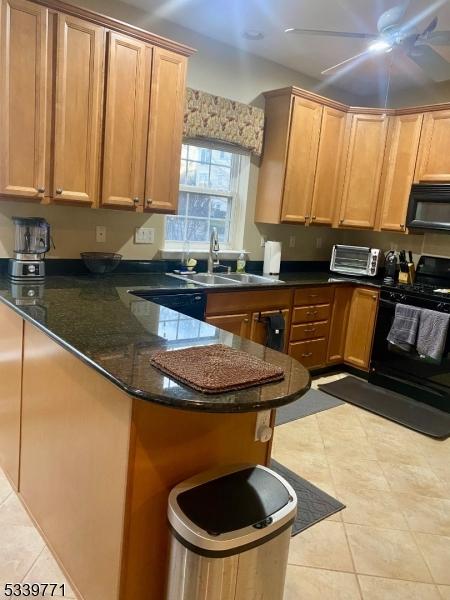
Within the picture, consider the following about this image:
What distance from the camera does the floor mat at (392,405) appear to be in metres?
3.22

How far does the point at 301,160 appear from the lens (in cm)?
388

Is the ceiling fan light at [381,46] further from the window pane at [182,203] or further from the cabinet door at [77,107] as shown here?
the window pane at [182,203]

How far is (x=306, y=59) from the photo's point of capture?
3785mm

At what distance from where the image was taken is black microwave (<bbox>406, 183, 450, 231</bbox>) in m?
3.70

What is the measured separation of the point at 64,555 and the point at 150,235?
227 centimetres

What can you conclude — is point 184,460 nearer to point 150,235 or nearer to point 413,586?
point 413,586

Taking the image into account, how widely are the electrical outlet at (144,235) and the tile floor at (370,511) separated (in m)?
1.68

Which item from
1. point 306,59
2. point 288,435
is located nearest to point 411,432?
point 288,435

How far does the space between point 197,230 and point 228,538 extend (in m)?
2.92

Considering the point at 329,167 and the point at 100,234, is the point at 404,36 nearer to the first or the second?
the point at 329,167

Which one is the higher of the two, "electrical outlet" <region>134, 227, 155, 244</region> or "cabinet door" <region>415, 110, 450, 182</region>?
"cabinet door" <region>415, 110, 450, 182</region>

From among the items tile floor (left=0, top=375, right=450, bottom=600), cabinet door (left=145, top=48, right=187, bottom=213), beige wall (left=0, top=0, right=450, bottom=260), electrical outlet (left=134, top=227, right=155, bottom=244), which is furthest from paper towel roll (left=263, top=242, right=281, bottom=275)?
tile floor (left=0, top=375, right=450, bottom=600)

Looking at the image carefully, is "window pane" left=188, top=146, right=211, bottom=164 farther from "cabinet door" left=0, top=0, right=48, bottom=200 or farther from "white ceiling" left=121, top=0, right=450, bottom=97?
"cabinet door" left=0, top=0, right=48, bottom=200

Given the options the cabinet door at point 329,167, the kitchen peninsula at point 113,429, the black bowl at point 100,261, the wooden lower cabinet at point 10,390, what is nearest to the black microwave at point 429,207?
the cabinet door at point 329,167
